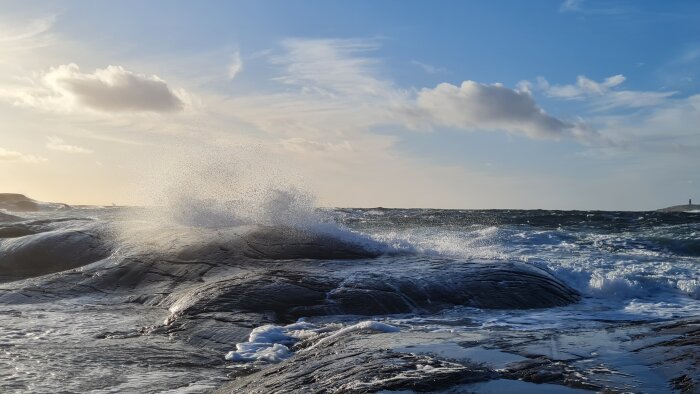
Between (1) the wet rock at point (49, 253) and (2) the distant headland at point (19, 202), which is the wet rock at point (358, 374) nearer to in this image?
(1) the wet rock at point (49, 253)

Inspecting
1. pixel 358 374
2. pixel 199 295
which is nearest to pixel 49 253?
pixel 199 295

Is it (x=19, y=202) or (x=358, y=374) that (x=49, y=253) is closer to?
(x=358, y=374)

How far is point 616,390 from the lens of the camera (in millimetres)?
3797

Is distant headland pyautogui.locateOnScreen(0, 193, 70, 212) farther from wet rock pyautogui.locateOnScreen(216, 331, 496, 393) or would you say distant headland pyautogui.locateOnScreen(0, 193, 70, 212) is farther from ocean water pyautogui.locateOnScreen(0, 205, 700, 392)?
wet rock pyautogui.locateOnScreen(216, 331, 496, 393)

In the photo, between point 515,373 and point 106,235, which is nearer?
point 515,373

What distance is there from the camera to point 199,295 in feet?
27.7

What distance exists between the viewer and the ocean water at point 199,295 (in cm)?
544

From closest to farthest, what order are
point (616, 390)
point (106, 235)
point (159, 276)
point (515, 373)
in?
point (616, 390) → point (515, 373) → point (159, 276) → point (106, 235)

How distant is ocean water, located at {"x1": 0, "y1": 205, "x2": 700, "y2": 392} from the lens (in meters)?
5.44

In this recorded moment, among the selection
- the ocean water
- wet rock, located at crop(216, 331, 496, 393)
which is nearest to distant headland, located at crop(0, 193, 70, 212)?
the ocean water

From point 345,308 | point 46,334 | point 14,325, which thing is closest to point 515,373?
point 345,308

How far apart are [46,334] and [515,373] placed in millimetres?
5278

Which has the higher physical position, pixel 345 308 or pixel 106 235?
pixel 106 235

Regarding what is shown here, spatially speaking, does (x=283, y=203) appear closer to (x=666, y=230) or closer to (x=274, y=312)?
(x=274, y=312)
